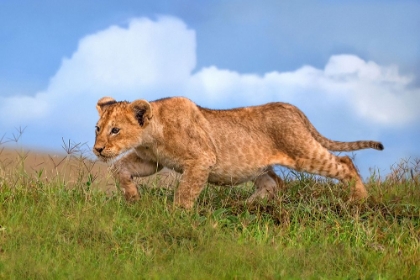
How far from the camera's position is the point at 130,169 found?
988 cm

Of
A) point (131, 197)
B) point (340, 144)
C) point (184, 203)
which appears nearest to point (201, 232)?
point (184, 203)

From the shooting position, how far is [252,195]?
34.2ft

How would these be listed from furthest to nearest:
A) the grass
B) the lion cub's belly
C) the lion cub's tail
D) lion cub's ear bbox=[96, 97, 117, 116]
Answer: the lion cub's tail, the lion cub's belly, lion cub's ear bbox=[96, 97, 117, 116], the grass

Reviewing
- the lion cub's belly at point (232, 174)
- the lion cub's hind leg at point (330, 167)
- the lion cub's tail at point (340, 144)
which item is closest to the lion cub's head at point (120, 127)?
the lion cub's belly at point (232, 174)

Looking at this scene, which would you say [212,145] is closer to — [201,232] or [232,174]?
[232,174]

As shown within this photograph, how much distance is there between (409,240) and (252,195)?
2.59 m

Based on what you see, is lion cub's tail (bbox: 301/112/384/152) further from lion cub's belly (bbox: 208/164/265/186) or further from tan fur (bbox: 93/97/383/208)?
lion cub's belly (bbox: 208/164/265/186)

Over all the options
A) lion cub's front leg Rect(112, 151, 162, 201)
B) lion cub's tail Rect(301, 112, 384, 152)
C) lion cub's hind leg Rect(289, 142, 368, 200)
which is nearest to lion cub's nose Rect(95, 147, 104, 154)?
lion cub's front leg Rect(112, 151, 162, 201)

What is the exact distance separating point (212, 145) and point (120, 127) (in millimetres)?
1421

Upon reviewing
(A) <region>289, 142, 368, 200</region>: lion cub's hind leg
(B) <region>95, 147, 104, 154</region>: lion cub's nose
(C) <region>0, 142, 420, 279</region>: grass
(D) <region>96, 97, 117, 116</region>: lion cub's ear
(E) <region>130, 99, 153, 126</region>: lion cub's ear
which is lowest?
(C) <region>0, 142, 420, 279</region>: grass

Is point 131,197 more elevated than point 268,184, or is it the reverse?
point 268,184

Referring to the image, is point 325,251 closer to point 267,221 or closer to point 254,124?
point 267,221

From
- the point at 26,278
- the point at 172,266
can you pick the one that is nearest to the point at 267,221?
the point at 172,266

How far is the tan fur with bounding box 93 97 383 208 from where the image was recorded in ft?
30.6
